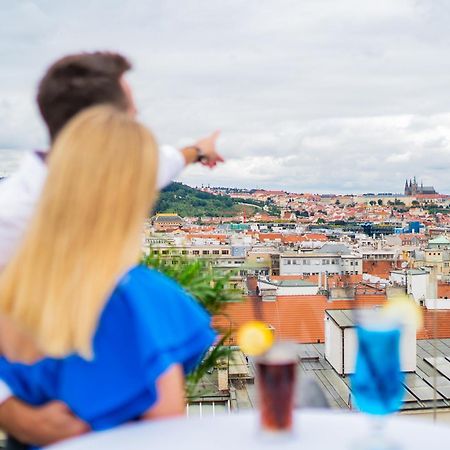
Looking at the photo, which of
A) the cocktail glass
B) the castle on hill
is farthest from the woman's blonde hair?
the castle on hill

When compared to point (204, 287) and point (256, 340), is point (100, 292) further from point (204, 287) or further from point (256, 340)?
point (204, 287)

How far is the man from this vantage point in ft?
3.38

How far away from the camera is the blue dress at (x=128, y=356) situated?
38.6 inches

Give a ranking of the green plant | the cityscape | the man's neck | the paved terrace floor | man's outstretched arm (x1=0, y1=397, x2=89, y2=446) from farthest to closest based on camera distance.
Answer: the paved terrace floor < the cityscape < the green plant < the man's neck < man's outstretched arm (x1=0, y1=397, x2=89, y2=446)

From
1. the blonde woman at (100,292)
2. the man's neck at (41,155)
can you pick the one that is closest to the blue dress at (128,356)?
the blonde woman at (100,292)

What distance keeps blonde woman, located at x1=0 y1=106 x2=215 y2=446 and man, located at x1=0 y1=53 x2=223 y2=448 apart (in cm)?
3

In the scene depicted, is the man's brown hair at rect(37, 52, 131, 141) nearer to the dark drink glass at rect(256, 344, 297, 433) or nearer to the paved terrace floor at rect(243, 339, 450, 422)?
the dark drink glass at rect(256, 344, 297, 433)

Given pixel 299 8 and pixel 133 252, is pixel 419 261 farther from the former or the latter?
pixel 133 252

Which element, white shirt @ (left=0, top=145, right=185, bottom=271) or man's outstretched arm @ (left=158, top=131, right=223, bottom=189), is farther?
man's outstretched arm @ (left=158, top=131, right=223, bottom=189)

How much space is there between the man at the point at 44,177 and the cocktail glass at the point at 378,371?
1.26 ft

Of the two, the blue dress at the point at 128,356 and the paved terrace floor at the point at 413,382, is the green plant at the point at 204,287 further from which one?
the paved terrace floor at the point at 413,382

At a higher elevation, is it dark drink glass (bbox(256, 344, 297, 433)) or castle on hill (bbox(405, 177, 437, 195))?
castle on hill (bbox(405, 177, 437, 195))

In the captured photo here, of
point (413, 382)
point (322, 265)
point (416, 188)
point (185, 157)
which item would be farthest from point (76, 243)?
point (416, 188)

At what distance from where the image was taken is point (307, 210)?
81750 mm
